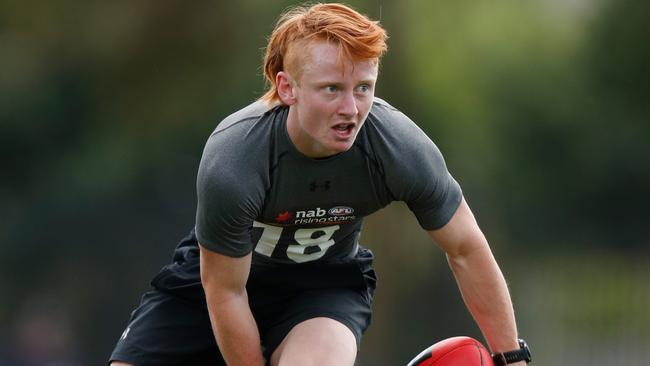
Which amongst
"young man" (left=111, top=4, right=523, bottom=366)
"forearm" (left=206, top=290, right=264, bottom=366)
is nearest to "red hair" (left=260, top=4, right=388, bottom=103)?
"young man" (left=111, top=4, right=523, bottom=366)

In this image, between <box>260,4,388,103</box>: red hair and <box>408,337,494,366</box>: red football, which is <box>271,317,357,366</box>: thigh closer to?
<box>408,337,494,366</box>: red football

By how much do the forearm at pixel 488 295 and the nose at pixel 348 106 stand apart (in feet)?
2.05

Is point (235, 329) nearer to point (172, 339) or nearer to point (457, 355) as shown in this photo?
point (172, 339)

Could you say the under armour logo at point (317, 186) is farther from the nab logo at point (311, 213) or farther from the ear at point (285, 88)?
the ear at point (285, 88)

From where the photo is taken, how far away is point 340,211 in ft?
11.4

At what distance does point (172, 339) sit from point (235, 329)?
1.57 feet

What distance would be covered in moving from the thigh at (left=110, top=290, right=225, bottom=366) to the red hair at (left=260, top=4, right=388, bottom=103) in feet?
3.06

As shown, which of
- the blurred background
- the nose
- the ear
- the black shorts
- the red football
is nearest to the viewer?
the nose

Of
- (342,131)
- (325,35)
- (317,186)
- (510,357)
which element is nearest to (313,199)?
(317,186)

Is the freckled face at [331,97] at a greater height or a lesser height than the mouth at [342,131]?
greater

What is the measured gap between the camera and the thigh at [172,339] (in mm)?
3795

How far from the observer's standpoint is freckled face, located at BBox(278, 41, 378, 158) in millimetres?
3197

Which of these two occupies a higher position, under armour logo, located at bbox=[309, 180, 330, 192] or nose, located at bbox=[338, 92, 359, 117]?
nose, located at bbox=[338, 92, 359, 117]

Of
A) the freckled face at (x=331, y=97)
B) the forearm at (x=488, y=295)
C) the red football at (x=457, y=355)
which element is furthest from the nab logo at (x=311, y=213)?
the red football at (x=457, y=355)
